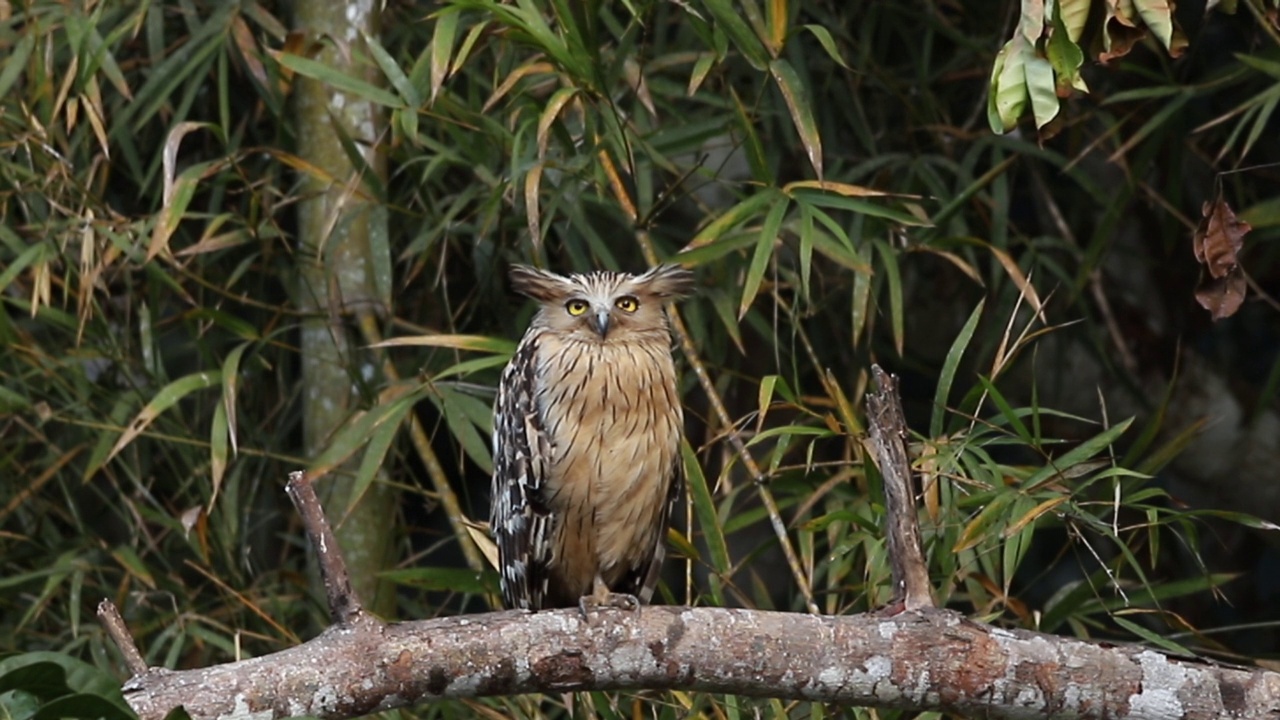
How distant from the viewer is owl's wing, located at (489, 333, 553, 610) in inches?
96.6

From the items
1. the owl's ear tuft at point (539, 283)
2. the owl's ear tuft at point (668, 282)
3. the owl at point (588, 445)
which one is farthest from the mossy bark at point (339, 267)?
the owl's ear tuft at point (668, 282)

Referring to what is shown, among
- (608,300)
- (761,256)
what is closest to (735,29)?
(761,256)

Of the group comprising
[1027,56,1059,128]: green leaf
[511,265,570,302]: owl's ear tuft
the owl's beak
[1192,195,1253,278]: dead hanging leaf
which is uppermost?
[1027,56,1059,128]: green leaf

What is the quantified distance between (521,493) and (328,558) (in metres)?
0.70

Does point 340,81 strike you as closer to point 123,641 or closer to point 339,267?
point 339,267

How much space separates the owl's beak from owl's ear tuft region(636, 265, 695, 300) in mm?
83

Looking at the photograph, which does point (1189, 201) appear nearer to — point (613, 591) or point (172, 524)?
point (613, 591)

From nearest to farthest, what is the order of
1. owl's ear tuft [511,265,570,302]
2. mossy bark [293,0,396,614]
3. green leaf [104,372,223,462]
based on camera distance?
1. owl's ear tuft [511,265,570,302]
2. green leaf [104,372,223,462]
3. mossy bark [293,0,396,614]

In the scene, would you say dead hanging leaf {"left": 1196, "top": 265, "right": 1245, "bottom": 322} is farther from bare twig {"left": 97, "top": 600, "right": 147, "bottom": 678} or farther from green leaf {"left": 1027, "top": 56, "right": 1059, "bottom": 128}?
bare twig {"left": 97, "top": 600, "right": 147, "bottom": 678}

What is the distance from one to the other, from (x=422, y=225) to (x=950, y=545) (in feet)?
4.29

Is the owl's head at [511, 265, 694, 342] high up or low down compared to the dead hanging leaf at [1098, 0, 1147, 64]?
down

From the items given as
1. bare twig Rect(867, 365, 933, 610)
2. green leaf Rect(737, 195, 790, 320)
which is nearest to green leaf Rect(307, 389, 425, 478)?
green leaf Rect(737, 195, 790, 320)

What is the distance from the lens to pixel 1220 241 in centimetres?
210

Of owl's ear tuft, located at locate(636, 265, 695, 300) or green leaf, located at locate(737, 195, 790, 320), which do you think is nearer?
green leaf, located at locate(737, 195, 790, 320)
